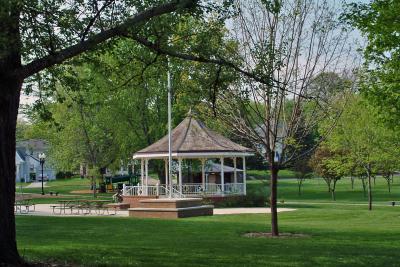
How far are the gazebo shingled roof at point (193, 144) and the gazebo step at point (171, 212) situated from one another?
345 inches

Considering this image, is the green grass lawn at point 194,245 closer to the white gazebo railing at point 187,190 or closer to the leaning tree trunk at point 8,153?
the leaning tree trunk at point 8,153

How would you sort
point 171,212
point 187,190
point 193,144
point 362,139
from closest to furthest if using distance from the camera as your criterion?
point 171,212
point 362,139
point 187,190
point 193,144

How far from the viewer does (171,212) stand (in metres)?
27.1

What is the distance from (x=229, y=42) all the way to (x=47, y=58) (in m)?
8.19

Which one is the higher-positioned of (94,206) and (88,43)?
(88,43)

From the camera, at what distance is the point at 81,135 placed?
49.6 metres

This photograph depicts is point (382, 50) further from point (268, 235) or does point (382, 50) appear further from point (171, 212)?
point (171, 212)

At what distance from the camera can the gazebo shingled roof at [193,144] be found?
123ft

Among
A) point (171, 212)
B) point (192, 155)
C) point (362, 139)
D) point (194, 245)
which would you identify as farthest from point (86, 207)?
point (194, 245)

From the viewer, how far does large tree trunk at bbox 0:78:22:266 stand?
32.0 ft

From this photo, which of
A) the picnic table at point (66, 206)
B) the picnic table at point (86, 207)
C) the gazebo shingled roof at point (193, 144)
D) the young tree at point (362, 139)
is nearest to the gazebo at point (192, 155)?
the gazebo shingled roof at point (193, 144)

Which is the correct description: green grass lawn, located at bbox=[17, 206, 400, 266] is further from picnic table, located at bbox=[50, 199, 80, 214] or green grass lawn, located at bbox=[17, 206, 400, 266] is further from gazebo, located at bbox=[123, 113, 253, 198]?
gazebo, located at bbox=[123, 113, 253, 198]

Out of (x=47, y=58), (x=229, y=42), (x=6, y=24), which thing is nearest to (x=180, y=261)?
(x=47, y=58)

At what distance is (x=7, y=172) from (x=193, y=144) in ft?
93.8
